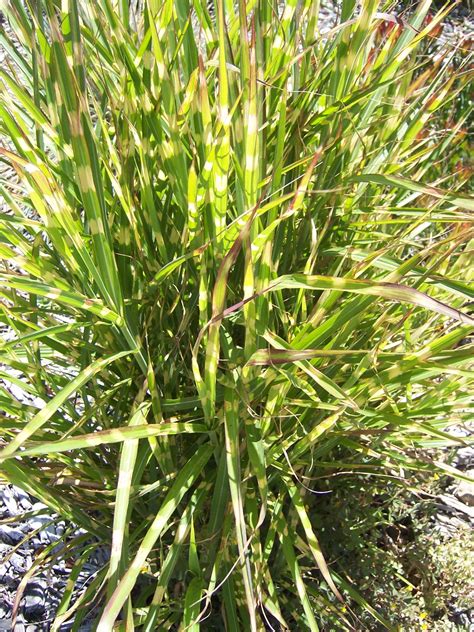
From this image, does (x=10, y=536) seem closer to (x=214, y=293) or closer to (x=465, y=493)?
(x=214, y=293)

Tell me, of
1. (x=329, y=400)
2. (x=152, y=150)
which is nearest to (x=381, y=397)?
(x=329, y=400)

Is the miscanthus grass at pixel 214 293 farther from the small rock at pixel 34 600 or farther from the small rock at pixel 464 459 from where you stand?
the small rock at pixel 464 459

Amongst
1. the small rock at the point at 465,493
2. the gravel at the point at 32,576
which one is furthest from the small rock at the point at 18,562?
the small rock at the point at 465,493

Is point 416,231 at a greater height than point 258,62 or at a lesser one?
lesser

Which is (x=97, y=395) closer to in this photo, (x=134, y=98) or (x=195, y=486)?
(x=195, y=486)

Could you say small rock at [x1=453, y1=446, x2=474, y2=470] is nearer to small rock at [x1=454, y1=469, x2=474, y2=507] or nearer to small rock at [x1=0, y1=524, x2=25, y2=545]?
small rock at [x1=454, y1=469, x2=474, y2=507]

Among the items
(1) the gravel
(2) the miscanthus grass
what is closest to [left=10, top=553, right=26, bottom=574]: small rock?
(1) the gravel

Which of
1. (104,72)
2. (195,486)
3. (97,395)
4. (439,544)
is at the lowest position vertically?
(439,544)

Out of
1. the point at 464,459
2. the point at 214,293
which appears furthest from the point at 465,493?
the point at 214,293
